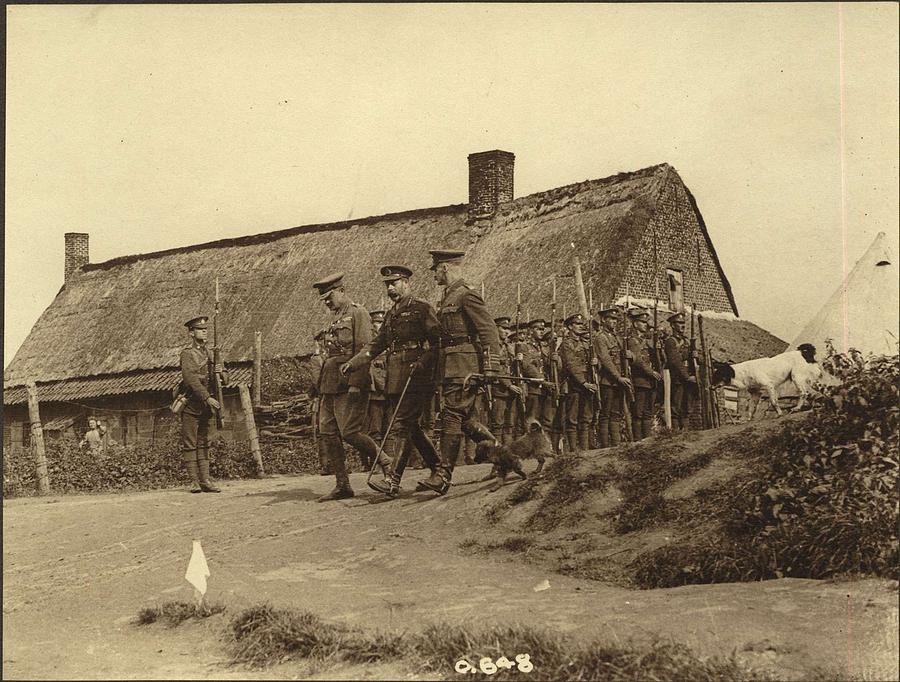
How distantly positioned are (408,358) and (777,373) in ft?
22.1

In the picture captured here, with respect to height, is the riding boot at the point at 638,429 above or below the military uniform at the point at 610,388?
below

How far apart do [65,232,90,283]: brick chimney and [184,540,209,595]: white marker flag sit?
77.3 feet

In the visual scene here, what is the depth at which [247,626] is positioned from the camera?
6348mm

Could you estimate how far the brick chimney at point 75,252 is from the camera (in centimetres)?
2928

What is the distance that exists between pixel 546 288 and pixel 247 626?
41.4 ft

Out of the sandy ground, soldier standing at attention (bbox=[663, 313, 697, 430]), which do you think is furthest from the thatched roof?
the sandy ground

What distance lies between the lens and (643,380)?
13680 mm

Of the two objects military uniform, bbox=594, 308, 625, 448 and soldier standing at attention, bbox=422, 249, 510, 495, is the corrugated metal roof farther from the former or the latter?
soldier standing at attention, bbox=422, 249, 510, 495

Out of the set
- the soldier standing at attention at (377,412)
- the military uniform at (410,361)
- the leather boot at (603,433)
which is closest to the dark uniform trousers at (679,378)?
the leather boot at (603,433)

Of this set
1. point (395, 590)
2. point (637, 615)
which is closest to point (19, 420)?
point (395, 590)

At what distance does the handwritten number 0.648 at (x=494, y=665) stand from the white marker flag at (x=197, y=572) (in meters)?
2.51

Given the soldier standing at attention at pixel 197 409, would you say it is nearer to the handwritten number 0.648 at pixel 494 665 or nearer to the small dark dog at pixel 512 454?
the small dark dog at pixel 512 454

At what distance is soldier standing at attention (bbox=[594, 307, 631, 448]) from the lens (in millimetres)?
13102

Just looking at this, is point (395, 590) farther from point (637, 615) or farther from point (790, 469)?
point (790, 469)
